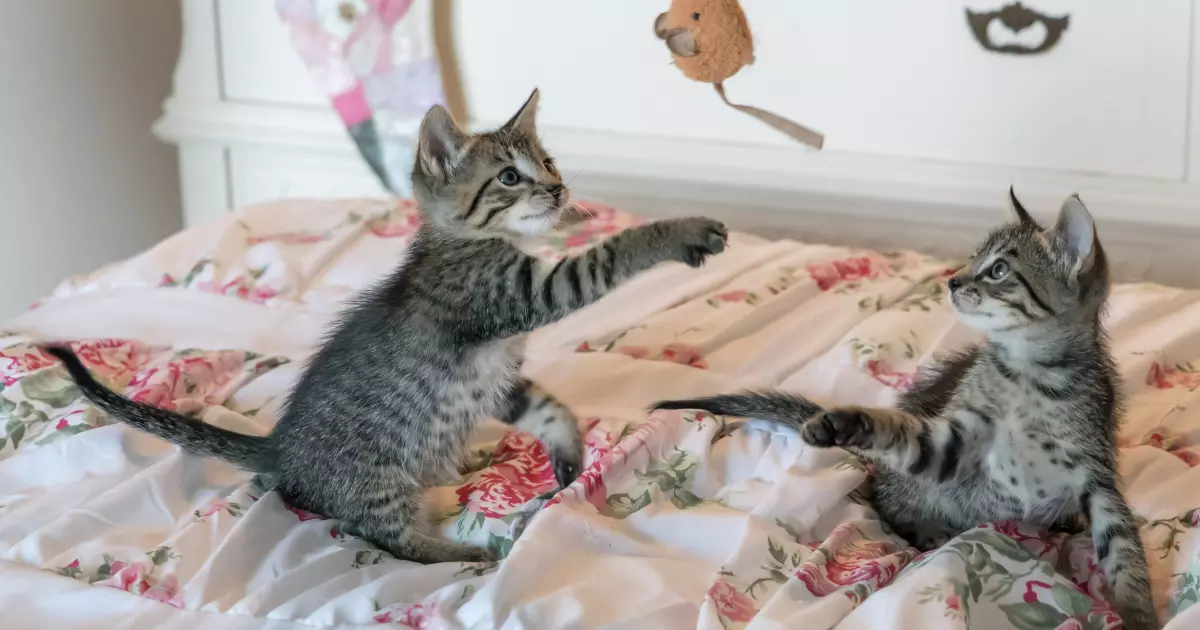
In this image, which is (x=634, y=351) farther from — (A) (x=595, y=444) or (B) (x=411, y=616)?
(B) (x=411, y=616)

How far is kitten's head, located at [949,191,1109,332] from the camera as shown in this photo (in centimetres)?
105

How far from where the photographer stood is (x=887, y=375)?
1.48 meters

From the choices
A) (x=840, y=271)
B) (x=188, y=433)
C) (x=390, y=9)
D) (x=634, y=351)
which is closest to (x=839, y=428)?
(x=634, y=351)

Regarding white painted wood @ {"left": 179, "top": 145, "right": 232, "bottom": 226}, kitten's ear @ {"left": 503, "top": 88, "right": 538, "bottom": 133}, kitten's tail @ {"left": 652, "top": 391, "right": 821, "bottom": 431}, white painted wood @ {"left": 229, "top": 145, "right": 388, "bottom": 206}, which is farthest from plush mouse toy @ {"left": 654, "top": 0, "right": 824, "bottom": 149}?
white painted wood @ {"left": 179, "top": 145, "right": 232, "bottom": 226}

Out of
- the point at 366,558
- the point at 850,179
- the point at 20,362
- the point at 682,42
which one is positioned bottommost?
the point at 366,558

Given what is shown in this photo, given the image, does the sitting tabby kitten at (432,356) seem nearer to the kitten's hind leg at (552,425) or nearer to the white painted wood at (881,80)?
the kitten's hind leg at (552,425)

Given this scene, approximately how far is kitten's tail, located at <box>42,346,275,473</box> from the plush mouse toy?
24.0 inches

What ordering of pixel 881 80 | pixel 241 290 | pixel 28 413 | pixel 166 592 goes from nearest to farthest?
pixel 166 592 → pixel 28 413 → pixel 241 290 → pixel 881 80

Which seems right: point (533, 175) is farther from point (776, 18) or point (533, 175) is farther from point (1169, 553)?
point (776, 18)

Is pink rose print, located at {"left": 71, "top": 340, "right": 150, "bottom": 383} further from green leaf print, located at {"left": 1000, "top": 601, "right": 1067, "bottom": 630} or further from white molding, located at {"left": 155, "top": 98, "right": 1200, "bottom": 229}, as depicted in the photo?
green leaf print, located at {"left": 1000, "top": 601, "right": 1067, "bottom": 630}

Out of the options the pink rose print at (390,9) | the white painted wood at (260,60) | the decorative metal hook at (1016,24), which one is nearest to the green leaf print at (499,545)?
the decorative metal hook at (1016,24)

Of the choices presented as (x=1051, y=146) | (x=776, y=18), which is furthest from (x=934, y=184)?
(x=776, y=18)

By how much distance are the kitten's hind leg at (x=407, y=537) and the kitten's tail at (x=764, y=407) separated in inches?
11.8

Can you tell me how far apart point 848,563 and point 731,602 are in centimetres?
13
